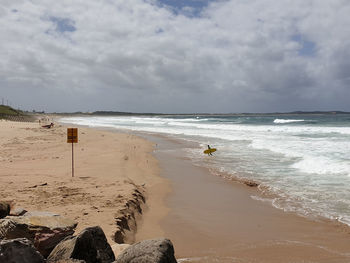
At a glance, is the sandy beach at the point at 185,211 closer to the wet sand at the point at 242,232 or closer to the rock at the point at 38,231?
the wet sand at the point at 242,232

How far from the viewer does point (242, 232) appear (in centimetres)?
562

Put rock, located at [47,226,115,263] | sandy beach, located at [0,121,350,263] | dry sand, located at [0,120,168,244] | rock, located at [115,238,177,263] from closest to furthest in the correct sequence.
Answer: rock, located at [115,238,177,263]
rock, located at [47,226,115,263]
sandy beach, located at [0,121,350,263]
dry sand, located at [0,120,168,244]

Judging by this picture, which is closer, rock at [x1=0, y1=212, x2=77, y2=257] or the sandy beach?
rock at [x1=0, y1=212, x2=77, y2=257]

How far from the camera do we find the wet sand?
4.69m

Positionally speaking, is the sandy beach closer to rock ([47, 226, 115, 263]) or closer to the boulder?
the boulder

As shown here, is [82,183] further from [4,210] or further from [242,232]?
[242,232]

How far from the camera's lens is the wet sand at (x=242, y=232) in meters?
4.69

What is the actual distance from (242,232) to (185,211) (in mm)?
1616

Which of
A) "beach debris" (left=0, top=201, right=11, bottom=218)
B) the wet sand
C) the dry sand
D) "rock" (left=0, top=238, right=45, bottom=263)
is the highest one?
"rock" (left=0, top=238, right=45, bottom=263)

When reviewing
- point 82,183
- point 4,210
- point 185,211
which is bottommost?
point 185,211

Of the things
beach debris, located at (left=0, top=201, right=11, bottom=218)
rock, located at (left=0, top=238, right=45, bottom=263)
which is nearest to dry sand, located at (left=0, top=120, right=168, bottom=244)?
beach debris, located at (left=0, top=201, right=11, bottom=218)

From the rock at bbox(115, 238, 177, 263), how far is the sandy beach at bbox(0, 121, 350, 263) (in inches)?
59.7

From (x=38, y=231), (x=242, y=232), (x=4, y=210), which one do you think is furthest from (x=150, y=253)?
(x=242, y=232)

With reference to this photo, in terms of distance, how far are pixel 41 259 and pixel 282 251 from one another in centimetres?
373
